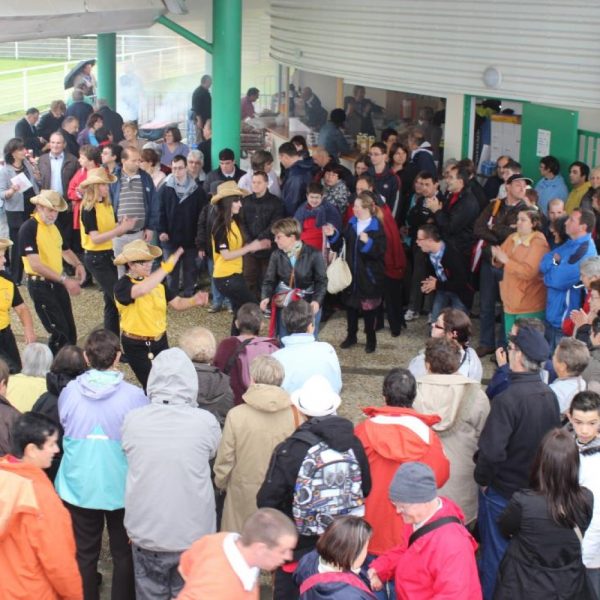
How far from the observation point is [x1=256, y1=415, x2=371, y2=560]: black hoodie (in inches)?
187

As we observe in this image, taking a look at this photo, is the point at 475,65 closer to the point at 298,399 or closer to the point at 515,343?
the point at 515,343

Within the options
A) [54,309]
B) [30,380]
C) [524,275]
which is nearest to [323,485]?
[30,380]

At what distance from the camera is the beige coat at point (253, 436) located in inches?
204

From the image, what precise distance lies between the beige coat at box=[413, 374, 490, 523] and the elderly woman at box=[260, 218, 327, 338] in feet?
9.94

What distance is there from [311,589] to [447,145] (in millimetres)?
8641

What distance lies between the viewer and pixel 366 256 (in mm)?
9359

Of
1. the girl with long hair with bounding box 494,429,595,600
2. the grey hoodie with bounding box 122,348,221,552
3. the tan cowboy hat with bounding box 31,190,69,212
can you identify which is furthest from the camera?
the tan cowboy hat with bounding box 31,190,69,212

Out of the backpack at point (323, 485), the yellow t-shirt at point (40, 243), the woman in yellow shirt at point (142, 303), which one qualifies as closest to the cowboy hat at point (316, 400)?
the backpack at point (323, 485)

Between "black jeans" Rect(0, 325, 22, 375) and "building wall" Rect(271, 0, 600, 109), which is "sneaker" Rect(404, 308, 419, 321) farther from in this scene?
"black jeans" Rect(0, 325, 22, 375)

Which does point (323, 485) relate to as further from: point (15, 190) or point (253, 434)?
point (15, 190)

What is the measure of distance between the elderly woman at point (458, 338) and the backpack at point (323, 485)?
140 cm

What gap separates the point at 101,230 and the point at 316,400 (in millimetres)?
5035

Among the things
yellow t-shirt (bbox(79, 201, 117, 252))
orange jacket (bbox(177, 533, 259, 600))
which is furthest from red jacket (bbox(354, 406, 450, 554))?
yellow t-shirt (bbox(79, 201, 117, 252))

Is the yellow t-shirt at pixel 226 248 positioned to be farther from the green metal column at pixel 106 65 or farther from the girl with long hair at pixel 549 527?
the green metal column at pixel 106 65
